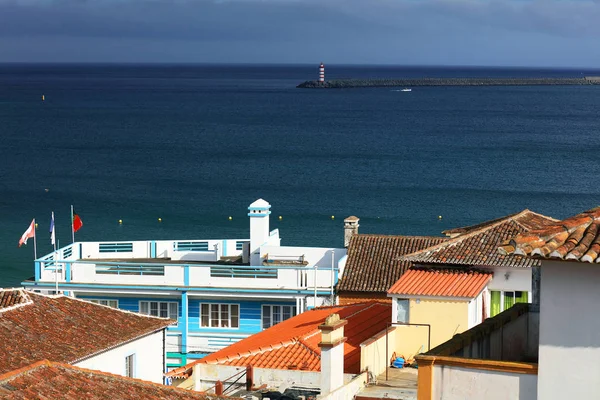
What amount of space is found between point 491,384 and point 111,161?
11873 cm

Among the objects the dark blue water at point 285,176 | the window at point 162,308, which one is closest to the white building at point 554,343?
the window at point 162,308

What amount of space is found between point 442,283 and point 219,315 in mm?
13119

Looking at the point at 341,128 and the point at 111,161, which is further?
the point at 341,128

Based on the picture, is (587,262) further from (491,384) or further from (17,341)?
(17,341)

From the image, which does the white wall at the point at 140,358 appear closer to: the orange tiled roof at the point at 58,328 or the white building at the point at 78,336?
the white building at the point at 78,336

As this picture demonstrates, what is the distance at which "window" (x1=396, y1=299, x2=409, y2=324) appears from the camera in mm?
24500

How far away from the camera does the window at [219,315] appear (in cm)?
3728

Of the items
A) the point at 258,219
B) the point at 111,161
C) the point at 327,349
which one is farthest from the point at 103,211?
the point at 327,349

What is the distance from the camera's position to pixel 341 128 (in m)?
175

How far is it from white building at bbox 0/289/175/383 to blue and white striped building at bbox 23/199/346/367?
935 centimetres

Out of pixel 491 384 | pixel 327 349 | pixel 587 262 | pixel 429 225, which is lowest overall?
pixel 429 225

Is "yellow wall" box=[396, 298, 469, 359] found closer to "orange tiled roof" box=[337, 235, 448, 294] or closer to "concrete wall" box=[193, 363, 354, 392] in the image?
"concrete wall" box=[193, 363, 354, 392]

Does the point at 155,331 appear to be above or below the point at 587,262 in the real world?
below

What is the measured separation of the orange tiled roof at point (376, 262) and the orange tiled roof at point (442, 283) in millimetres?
9458
